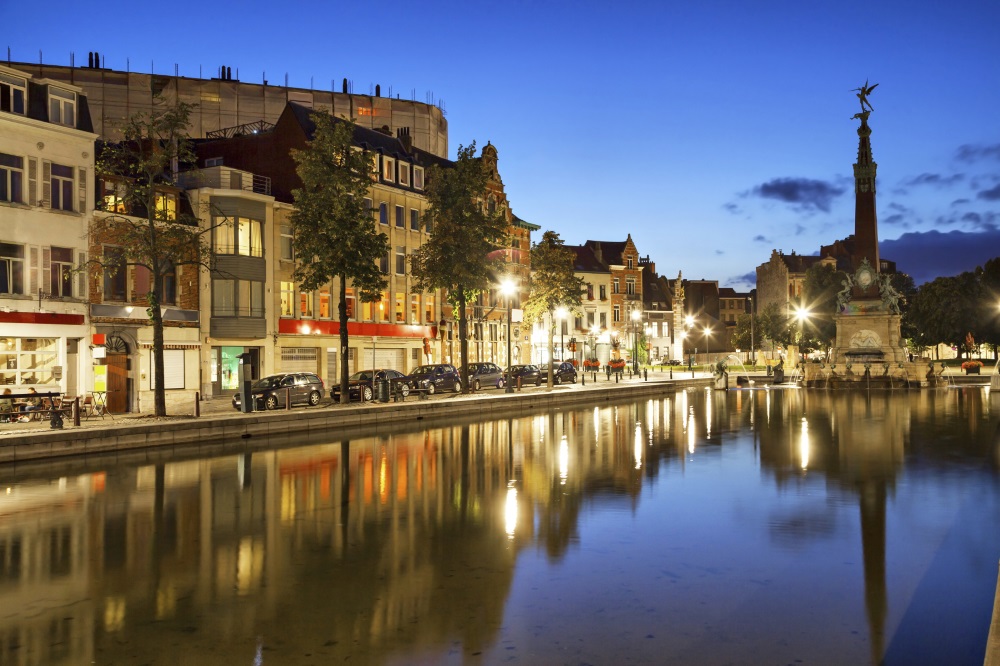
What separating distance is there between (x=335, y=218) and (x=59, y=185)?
36.6ft

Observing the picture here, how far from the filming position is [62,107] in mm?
37531

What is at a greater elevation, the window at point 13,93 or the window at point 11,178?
the window at point 13,93

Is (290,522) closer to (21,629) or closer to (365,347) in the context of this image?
(21,629)

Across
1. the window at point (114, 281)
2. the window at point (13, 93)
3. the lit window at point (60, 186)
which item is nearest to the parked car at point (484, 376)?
the window at point (114, 281)

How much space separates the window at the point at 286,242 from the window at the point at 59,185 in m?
14.4

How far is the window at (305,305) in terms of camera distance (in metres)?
52.7

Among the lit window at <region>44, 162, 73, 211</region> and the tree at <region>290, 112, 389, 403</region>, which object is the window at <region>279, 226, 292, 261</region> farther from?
the lit window at <region>44, 162, 73, 211</region>

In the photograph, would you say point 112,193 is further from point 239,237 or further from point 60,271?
point 239,237

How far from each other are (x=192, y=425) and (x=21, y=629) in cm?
2001

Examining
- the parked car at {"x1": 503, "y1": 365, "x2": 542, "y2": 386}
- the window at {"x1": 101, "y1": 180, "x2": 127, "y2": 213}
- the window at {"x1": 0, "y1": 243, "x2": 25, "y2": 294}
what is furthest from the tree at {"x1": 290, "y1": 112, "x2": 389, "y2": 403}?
the parked car at {"x1": 503, "y1": 365, "x2": 542, "y2": 386}

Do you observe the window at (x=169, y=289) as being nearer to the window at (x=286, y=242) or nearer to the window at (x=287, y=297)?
the window at (x=287, y=297)

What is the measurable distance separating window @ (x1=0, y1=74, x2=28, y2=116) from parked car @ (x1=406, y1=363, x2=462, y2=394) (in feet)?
72.6

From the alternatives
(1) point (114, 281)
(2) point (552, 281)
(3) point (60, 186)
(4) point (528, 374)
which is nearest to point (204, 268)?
(1) point (114, 281)

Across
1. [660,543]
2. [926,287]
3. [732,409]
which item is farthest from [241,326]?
[926,287]
